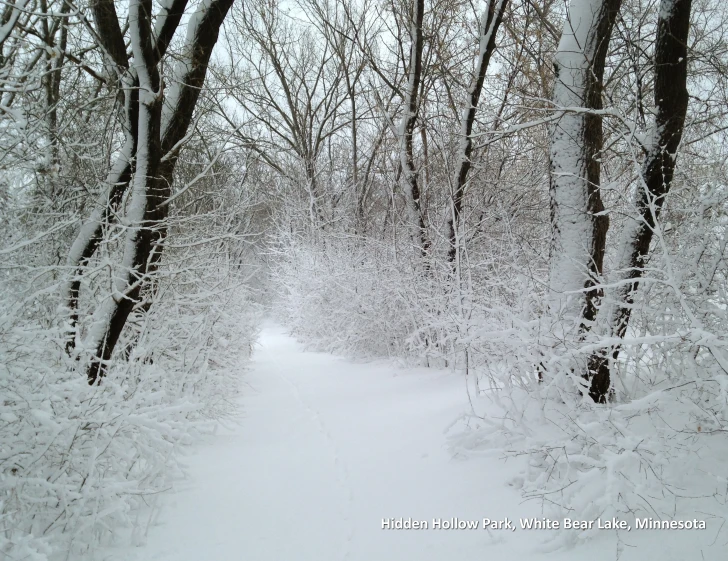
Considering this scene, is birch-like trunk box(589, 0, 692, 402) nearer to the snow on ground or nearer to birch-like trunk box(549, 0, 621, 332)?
birch-like trunk box(549, 0, 621, 332)

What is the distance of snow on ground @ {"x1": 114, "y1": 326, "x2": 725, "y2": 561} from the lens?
2670 mm

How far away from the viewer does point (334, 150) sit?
20.7 m

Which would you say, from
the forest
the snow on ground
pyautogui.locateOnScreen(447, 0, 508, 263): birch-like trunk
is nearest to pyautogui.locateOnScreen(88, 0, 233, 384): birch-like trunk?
the forest

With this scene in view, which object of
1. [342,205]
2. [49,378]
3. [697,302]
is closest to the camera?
[49,378]

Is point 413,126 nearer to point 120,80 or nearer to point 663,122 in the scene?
point 663,122

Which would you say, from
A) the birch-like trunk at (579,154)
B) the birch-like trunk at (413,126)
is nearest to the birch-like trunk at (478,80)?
the birch-like trunk at (413,126)

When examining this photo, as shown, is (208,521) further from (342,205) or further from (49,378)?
(342,205)

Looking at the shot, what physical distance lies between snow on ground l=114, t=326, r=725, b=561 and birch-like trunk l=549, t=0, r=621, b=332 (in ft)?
5.79

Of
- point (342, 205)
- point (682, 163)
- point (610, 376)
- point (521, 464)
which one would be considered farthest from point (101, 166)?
point (342, 205)

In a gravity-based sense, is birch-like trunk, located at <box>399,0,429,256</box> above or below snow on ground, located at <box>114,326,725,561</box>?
above

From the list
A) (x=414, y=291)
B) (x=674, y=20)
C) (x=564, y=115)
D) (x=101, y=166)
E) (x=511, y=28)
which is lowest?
(x=414, y=291)

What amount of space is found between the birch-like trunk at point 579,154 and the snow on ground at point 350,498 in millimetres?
1765

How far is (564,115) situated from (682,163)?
8.09 feet

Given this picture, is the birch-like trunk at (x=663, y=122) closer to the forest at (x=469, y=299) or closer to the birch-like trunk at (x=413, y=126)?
the forest at (x=469, y=299)
